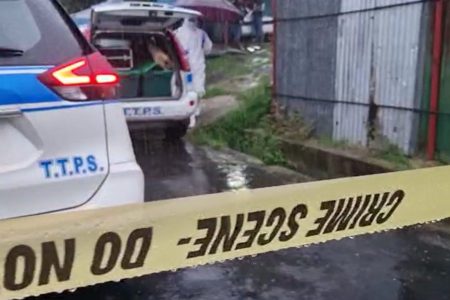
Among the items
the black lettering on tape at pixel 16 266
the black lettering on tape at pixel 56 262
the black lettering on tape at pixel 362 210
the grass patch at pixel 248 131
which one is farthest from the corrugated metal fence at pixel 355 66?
the black lettering on tape at pixel 16 266

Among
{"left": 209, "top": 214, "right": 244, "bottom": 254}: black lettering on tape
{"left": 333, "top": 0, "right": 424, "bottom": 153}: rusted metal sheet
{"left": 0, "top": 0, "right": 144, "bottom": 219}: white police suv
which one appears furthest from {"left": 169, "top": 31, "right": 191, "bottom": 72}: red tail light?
{"left": 209, "top": 214, "right": 244, "bottom": 254}: black lettering on tape

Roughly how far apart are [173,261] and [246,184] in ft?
12.5

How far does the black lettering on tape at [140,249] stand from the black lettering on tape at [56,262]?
202mm

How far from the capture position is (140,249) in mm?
2467

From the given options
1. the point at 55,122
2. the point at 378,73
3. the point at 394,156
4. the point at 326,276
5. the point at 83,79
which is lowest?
the point at 326,276

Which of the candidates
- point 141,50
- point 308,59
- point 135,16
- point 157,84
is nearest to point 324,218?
point 308,59

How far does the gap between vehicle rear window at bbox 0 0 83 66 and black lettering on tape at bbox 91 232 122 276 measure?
86 centimetres

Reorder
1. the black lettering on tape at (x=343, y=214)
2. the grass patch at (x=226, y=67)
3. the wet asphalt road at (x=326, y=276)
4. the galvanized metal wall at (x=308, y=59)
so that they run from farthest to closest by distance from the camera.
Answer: the grass patch at (x=226, y=67)
the galvanized metal wall at (x=308, y=59)
the wet asphalt road at (x=326, y=276)
the black lettering on tape at (x=343, y=214)

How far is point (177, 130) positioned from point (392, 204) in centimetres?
601

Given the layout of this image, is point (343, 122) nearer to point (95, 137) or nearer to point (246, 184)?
point (246, 184)

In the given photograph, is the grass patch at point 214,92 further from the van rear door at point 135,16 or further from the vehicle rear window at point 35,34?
the vehicle rear window at point 35,34

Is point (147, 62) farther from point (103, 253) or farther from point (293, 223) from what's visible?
point (103, 253)

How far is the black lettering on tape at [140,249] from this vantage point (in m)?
2.44

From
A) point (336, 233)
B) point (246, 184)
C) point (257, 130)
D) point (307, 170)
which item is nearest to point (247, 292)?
point (336, 233)
